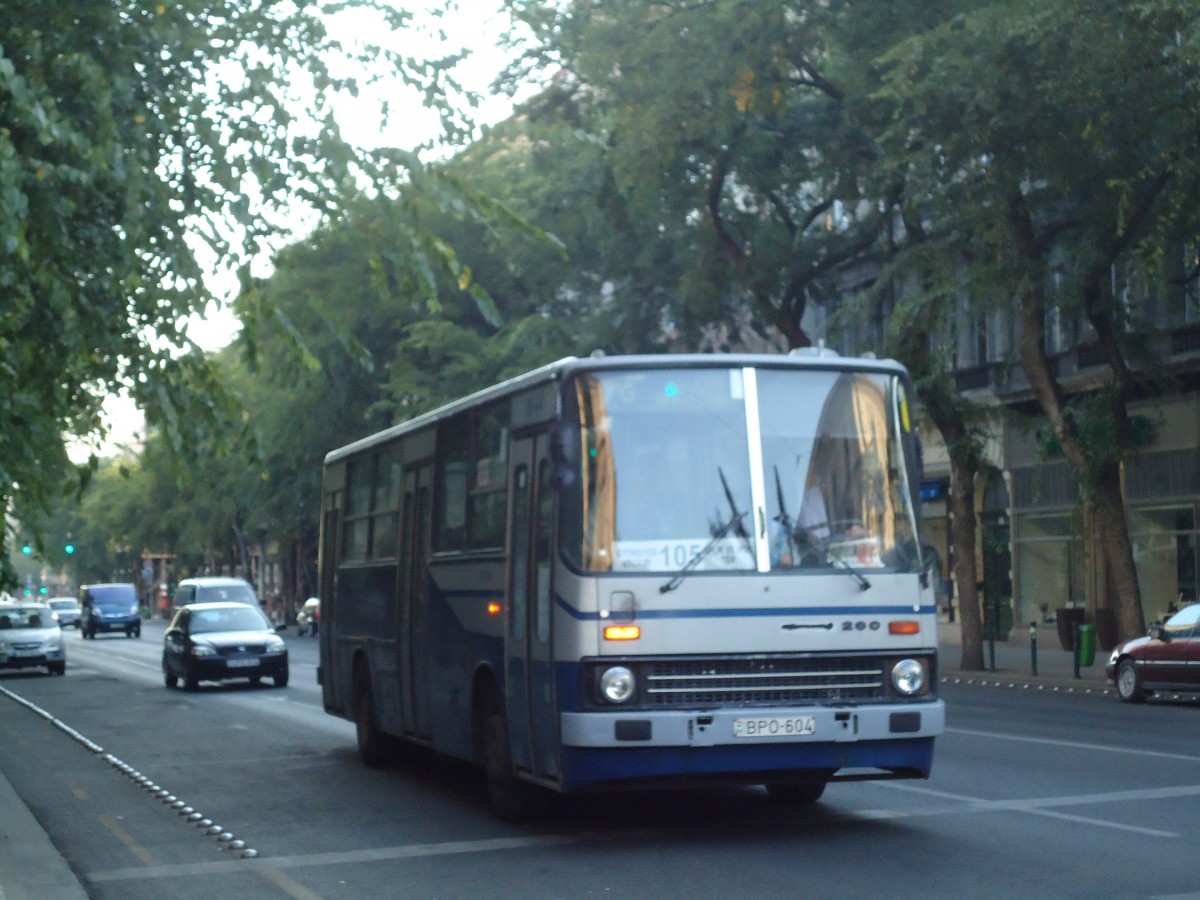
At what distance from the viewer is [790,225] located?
3481 cm

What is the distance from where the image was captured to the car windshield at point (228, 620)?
3338 centimetres

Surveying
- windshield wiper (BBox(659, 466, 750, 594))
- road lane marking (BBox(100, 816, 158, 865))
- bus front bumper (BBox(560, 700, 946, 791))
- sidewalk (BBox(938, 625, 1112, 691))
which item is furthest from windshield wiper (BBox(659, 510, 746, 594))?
sidewalk (BBox(938, 625, 1112, 691))

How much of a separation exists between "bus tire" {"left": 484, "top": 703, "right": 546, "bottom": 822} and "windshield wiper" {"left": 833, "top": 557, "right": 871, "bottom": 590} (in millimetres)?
2378

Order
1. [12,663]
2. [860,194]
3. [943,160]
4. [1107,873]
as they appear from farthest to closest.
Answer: [12,663], [860,194], [943,160], [1107,873]

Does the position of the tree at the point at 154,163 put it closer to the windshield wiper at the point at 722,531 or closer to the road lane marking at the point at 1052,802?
the windshield wiper at the point at 722,531

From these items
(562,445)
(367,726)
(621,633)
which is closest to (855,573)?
(621,633)

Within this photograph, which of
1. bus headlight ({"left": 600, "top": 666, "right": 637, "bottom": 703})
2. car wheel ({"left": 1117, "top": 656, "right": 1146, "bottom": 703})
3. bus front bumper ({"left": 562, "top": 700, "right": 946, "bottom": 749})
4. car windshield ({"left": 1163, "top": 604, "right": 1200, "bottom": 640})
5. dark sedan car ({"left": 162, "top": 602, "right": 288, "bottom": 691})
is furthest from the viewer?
dark sedan car ({"left": 162, "top": 602, "right": 288, "bottom": 691})

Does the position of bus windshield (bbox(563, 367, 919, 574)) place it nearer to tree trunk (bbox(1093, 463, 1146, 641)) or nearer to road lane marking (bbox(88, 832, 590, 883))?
road lane marking (bbox(88, 832, 590, 883))

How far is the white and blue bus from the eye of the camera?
10969 mm

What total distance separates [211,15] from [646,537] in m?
4.06

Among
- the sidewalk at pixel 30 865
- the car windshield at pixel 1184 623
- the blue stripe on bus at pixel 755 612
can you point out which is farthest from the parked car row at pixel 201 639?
the blue stripe on bus at pixel 755 612

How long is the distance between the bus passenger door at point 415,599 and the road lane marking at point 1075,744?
6125 mm

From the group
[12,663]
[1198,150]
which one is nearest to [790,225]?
[1198,150]

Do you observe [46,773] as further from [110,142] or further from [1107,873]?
[1107,873]
